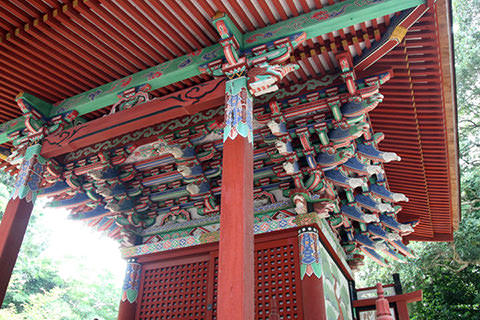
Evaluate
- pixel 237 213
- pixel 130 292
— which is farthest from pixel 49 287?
pixel 237 213

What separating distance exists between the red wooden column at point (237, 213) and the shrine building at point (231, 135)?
1 cm

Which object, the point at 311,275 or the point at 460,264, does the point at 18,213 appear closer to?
the point at 311,275

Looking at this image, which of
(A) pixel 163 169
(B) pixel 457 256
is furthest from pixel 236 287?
(B) pixel 457 256

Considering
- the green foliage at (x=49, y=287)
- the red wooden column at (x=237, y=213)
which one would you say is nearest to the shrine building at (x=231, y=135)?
the red wooden column at (x=237, y=213)

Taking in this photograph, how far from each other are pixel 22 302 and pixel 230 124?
18.3 m

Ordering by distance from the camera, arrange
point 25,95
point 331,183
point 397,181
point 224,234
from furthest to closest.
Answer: point 397,181
point 331,183
point 25,95
point 224,234

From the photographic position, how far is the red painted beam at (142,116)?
502 cm

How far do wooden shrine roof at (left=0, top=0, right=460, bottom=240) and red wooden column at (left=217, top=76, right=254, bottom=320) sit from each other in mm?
920

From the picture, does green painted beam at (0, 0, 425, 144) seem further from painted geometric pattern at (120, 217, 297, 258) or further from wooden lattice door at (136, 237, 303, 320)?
wooden lattice door at (136, 237, 303, 320)

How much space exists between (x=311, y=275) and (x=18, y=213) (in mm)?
4242

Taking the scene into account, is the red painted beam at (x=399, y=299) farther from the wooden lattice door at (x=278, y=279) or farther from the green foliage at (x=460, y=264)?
the green foliage at (x=460, y=264)

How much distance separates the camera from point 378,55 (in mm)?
5023

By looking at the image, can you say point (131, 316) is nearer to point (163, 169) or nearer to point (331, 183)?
point (163, 169)

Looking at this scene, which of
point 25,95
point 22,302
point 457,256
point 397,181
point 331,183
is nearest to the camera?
point 25,95
